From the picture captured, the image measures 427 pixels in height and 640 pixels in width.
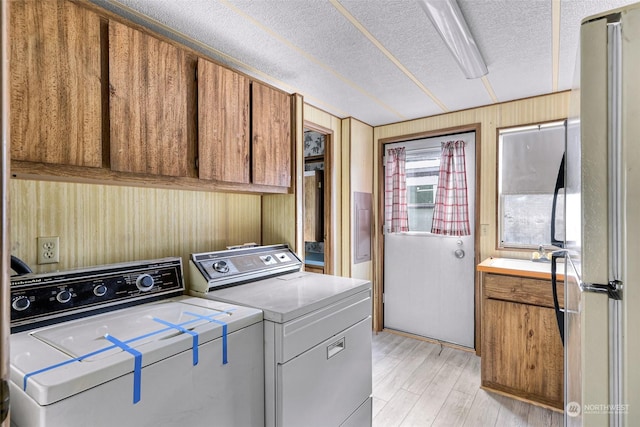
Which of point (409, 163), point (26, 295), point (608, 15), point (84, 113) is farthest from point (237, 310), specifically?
point (409, 163)

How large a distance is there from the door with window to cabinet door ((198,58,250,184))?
6.68 ft

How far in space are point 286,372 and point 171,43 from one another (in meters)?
1.58

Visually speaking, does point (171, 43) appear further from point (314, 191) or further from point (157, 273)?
point (314, 191)

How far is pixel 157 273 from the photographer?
Answer: 1.58 metres

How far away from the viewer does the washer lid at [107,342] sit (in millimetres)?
819

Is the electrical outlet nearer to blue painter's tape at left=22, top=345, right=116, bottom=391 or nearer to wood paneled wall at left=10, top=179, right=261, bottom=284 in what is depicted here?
wood paneled wall at left=10, top=179, right=261, bottom=284

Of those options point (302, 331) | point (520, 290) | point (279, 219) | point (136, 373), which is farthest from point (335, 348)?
point (520, 290)

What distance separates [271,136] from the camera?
6.77 feet

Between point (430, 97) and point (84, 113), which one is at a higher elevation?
point (430, 97)

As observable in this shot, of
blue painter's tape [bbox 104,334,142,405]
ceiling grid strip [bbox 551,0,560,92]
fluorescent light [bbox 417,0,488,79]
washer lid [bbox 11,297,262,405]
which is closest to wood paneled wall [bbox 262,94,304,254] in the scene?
washer lid [bbox 11,297,262,405]

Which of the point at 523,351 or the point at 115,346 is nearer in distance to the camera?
the point at 115,346

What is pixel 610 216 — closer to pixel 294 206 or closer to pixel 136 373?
pixel 136 373

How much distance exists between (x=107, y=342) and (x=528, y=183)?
313cm

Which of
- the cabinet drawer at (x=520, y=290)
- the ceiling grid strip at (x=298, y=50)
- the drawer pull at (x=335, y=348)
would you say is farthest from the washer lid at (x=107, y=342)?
the cabinet drawer at (x=520, y=290)
